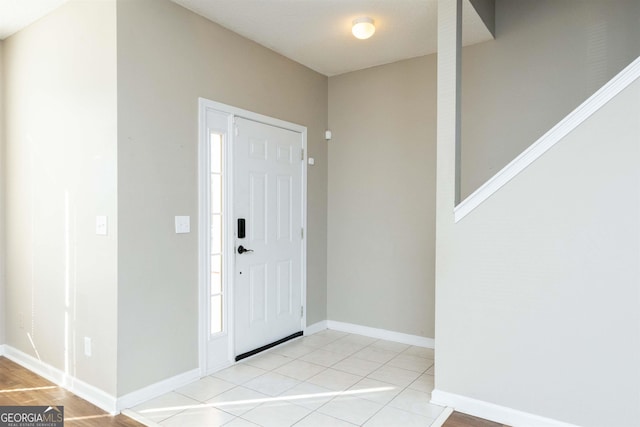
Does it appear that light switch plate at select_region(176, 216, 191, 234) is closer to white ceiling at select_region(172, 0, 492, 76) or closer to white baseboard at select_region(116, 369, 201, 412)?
white baseboard at select_region(116, 369, 201, 412)

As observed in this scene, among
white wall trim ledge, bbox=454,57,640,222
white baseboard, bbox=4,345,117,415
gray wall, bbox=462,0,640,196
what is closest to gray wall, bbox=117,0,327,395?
white baseboard, bbox=4,345,117,415

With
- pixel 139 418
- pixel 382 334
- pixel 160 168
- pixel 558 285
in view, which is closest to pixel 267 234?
pixel 160 168

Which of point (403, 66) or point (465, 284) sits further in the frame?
point (403, 66)

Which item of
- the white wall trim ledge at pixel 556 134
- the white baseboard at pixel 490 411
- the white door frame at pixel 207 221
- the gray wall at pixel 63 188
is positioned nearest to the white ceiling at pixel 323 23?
the gray wall at pixel 63 188

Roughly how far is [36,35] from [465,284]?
377cm

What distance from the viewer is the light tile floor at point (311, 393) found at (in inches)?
97.0

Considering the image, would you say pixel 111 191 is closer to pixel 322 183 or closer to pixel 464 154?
pixel 322 183

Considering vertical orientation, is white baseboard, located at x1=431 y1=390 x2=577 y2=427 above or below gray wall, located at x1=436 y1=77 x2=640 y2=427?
below

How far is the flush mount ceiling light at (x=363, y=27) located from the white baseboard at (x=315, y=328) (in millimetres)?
2868

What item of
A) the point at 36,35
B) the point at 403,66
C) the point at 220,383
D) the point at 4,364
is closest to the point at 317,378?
the point at 220,383

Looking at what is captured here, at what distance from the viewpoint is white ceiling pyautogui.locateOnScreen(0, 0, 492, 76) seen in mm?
2885

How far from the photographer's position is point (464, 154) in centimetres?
354

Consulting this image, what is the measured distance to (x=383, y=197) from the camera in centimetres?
407

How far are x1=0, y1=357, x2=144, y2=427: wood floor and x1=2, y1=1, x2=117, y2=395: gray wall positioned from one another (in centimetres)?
14
